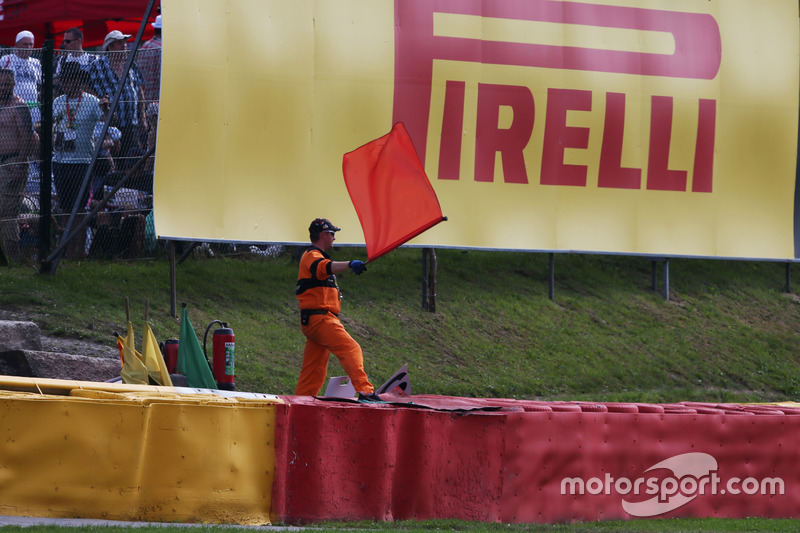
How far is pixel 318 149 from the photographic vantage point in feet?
47.8

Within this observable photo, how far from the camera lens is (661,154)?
16.3 metres

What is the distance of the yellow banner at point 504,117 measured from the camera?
14070mm

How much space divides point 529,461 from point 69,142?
28.1 ft

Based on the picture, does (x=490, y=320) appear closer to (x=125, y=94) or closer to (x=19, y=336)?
(x=125, y=94)

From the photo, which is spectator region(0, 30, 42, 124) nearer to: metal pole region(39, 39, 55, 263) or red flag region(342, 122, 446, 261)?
metal pole region(39, 39, 55, 263)

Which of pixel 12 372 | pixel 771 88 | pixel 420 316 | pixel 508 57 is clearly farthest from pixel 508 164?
pixel 12 372

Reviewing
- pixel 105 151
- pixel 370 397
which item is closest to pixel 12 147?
pixel 105 151

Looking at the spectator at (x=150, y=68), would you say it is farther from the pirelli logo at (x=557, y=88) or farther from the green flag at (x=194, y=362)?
the green flag at (x=194, y=362)

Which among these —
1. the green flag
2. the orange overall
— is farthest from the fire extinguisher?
the orange overall

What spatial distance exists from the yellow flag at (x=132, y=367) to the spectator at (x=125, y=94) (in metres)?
5.64

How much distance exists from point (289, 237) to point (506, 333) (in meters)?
3.94

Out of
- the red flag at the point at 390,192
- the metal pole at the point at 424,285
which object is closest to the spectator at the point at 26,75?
the red flag at the point at 390,192

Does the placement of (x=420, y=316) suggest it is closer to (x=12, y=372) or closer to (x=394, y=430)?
(x=12, y=372)

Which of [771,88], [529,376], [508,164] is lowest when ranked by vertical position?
[529,376]
